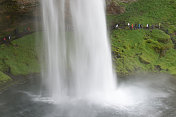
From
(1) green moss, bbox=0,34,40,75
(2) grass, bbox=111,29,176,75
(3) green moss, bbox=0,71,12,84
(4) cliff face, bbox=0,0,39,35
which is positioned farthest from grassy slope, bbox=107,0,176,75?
(3) green moss, bbox=0,71,12,84

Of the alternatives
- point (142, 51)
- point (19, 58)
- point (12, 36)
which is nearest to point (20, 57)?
point (19, 58)

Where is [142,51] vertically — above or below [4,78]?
above

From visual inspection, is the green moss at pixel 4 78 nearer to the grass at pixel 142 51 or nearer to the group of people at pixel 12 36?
the group of people at pixel 12 36

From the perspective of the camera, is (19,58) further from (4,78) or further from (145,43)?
(145,43)

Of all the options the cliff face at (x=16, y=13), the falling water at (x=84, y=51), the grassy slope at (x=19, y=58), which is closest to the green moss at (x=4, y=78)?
the grassy slope at (x=19, y=58)

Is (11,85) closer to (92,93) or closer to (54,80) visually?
(54,80)

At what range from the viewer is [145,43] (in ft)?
100

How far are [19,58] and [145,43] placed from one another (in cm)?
1691

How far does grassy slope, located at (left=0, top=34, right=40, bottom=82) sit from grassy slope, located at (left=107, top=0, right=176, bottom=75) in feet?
34.2

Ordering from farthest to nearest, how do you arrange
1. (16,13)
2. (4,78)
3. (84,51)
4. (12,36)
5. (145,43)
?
(145,43) → (12,36) → (16,13) → (4,78) → (84,51)

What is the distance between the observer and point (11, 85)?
2212cm

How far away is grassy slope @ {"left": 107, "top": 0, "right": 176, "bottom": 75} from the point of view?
27.4 metres

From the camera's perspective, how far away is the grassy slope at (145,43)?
27.4 metres

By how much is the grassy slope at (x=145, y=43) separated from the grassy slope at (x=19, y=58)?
10.4 m
